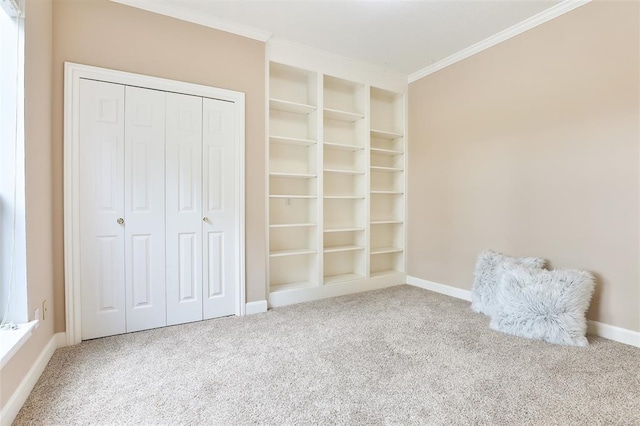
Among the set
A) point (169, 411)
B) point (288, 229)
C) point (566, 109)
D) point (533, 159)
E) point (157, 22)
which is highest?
point (157, 22)

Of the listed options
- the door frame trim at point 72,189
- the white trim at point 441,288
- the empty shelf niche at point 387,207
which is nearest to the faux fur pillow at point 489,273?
the white trim at point 441,288

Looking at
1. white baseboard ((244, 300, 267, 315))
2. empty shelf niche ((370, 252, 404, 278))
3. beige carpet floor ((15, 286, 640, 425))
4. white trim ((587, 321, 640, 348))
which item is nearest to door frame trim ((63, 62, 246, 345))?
beige carpet floor ((15, 286, 640, 425))

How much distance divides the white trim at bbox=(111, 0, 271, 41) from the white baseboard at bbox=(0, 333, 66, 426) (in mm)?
2571

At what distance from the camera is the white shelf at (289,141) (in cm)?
320

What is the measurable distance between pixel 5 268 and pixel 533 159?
3887 mm

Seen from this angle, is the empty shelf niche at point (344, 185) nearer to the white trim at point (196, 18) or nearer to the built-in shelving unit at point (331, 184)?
the built-in shelving unit at point (331, 184)

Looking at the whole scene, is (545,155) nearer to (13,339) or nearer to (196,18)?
(196,18)

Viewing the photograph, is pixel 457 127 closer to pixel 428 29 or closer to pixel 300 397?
pixel 428 29

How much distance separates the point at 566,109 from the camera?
8.43 feet

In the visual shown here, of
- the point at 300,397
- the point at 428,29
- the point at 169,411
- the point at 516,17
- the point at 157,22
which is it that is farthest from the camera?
the point at 428,29

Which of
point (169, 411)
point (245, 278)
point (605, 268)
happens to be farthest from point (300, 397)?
point (605, 268)

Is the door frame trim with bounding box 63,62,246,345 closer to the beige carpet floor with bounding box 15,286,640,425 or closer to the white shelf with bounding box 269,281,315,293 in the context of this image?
the beige carpet floor with bounding box 15,286,640,425

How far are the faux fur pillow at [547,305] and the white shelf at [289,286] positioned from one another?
184 cm

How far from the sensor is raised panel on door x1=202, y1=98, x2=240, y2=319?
2729mm
